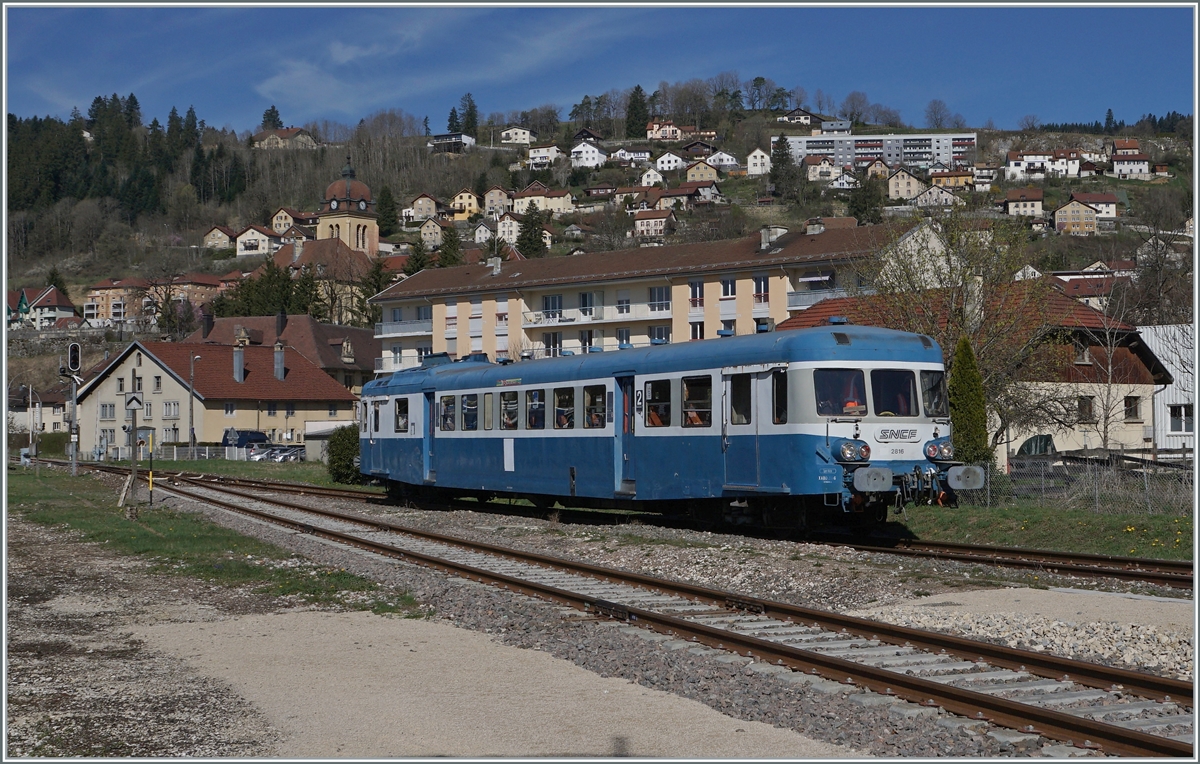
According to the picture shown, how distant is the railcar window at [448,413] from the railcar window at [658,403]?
268 inches

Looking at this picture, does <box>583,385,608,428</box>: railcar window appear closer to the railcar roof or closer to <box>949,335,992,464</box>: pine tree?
the railcar roof

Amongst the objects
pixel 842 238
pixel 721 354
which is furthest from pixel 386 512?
pixel 842 238

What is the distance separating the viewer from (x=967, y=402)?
78.2ft

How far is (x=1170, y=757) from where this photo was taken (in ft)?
20.9

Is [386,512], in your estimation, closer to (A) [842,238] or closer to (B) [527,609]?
(B) [527,609]

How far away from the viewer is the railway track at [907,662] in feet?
23.3

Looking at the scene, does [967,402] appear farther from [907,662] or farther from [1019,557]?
[907,662]

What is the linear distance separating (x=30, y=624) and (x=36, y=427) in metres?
89.5

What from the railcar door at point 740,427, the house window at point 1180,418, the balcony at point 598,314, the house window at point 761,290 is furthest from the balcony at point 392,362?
the railcar door at point 740,427

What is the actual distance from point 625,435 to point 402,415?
900 cm

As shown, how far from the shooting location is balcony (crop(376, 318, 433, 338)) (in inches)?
3110

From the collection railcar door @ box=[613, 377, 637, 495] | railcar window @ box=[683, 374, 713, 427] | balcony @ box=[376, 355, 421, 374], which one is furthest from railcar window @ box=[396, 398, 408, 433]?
balcony @ box=[376, 355, 421, 374]

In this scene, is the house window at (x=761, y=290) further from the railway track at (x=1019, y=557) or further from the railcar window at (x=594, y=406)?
the railcar window at (x=594, y=406)

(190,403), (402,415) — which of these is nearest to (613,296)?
(190,403)
